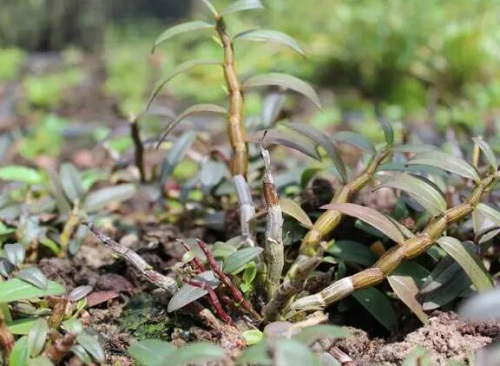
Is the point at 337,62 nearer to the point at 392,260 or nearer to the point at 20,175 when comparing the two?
the point at 20,175

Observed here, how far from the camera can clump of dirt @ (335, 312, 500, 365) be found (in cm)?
145

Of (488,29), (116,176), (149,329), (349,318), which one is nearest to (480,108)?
(488,29)

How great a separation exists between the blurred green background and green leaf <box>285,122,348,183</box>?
189 cm

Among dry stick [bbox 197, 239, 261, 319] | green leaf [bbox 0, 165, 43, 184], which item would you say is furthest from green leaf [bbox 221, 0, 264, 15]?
green leaf [bbox 0, 165, 43, 184]

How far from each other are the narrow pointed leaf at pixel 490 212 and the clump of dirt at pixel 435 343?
207 millimetres

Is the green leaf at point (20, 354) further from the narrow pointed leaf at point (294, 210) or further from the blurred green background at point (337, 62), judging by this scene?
the blurred green background at point (337, 62)

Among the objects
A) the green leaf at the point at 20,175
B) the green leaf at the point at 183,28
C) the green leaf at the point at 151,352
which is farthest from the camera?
the green leaf at the point at 20,175

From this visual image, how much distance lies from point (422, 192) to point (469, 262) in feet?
0.54

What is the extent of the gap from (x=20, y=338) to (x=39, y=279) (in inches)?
5.1

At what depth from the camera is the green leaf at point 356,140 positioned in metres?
1.79

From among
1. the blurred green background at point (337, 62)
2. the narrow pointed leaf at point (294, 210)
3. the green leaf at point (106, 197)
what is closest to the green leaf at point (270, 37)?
the narrow pointed leaf at point (294, 210)

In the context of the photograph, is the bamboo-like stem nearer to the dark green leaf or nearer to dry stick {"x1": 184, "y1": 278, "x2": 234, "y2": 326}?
dry stick {"x1": 184, "y1": 278, "x2": 234, "y2": 326}

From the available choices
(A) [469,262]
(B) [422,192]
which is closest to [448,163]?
(B) [422,192]

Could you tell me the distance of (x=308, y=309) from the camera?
144 centimetres
